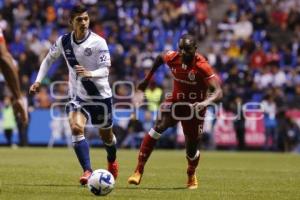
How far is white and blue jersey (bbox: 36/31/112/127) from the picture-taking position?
12.6 meters

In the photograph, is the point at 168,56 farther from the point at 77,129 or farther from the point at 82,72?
the point at 77,129

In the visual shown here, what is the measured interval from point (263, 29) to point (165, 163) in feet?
48.0

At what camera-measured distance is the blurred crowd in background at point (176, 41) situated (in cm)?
2864

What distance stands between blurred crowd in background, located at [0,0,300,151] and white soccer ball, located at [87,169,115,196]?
55.3ft

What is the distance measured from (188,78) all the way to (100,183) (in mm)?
2511

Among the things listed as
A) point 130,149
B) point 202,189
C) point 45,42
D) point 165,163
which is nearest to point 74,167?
point 165,163

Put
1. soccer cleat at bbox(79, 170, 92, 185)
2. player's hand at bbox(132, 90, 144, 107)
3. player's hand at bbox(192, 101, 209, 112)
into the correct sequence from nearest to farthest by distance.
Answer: player's hand at bbox(192, 101, 209, 112), soccer cleat at bbox(79, 170, 92, 185), player's hand at bbox(132, 90, 144, 107)

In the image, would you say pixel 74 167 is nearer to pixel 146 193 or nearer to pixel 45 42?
pixel 146 193

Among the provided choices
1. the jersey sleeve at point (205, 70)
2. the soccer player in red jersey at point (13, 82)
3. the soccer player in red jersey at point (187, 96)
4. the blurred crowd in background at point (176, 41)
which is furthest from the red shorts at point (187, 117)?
the blurred crowd in background at point (176, 41)

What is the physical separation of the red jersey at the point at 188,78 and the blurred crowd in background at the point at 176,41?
1515 centimetres

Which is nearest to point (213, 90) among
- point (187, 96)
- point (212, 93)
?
point (212, 93)

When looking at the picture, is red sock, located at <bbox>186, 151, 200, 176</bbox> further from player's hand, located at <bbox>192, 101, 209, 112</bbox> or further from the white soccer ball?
the white soccer ball

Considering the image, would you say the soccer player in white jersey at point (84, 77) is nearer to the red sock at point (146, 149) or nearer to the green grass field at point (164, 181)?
the red sock at point (146, 149)

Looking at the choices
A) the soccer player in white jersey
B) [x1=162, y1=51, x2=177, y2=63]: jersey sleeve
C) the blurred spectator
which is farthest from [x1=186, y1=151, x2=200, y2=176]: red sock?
the blurred spectator
